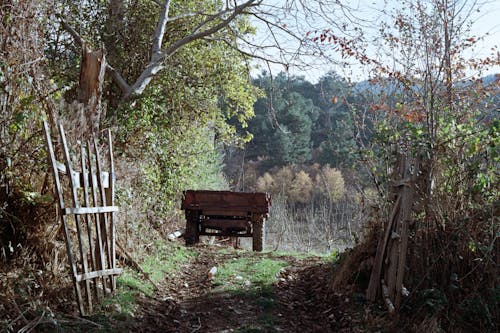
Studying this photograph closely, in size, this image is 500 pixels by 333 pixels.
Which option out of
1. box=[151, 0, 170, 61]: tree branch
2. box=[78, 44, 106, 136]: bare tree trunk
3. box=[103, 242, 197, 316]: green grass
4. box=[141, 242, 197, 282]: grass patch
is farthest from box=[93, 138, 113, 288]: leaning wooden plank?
box=[151, 0, 170, 61]: tree branch

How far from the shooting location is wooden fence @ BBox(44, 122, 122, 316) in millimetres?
5125

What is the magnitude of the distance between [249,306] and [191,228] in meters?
6.57

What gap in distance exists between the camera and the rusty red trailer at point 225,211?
41.5 feet

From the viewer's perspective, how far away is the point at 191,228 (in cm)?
1273

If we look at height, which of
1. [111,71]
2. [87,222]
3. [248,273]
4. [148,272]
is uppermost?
[111,71]

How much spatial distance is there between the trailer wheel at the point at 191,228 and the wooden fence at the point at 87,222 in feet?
19.9

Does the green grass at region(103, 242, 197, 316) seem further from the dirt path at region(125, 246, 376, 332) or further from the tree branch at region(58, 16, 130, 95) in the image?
the tree branch at region(58, 16, 130, 95)

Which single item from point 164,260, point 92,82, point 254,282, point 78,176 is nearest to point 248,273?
point 254,282

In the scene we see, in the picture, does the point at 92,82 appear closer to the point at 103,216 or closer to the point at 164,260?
the point at 103,216

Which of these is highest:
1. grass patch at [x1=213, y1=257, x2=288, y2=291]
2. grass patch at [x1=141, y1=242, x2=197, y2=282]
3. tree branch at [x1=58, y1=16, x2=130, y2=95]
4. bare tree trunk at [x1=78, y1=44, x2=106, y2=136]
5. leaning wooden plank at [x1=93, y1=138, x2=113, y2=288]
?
tree branch at [x1=58, y1=16, x2=130, y2=95]

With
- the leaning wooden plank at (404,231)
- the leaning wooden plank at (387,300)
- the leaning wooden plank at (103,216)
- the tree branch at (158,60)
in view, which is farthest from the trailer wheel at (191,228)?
the leaning wooden plank at (404,231)

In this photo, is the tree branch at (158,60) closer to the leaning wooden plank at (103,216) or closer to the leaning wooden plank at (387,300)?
the leaning wooden plank at (103,216)

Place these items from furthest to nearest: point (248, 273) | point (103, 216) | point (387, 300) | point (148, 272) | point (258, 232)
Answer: point (258, 232), point (248, 273), point (148, 272), point (103, 216), point (387, 300)

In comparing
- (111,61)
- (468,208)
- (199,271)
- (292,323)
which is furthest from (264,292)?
(111,61)
